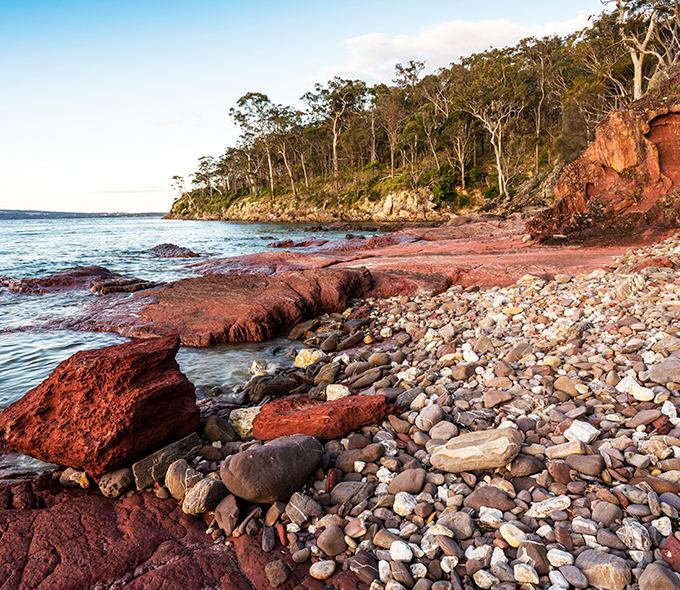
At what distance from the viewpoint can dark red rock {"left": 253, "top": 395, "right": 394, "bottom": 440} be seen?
3691mm

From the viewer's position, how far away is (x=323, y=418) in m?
3.72

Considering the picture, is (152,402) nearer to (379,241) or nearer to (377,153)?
(379,241)

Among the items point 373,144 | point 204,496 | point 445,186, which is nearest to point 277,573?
point 204,496

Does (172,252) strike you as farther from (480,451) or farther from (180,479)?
(480,451)

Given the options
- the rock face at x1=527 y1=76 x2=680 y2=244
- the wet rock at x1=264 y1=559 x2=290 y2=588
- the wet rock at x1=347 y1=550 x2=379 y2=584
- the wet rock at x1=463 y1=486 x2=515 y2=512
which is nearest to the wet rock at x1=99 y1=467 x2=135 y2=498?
the wet rock at x1=264 y1=559 x2=290 y2=588

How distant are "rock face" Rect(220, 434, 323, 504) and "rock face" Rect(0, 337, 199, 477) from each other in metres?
0.95

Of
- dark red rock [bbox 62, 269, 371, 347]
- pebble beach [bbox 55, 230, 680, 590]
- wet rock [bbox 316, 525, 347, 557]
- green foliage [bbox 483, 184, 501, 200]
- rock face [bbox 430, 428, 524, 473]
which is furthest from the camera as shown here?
green foliage [bbox 483, 184, 501, 200]

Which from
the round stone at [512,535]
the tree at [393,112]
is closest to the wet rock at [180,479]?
the round stone at [512,535]

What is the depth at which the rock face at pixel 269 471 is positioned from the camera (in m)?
2.93

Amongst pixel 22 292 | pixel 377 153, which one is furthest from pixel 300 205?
pixel 22 292

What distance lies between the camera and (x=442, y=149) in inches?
2003

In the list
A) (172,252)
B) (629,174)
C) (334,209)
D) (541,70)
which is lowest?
(172,252)

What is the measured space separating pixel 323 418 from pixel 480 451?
1424mm

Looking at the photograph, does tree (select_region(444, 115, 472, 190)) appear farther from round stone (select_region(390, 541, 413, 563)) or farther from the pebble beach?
round stone (select_region(390, 541, 413, 563))
